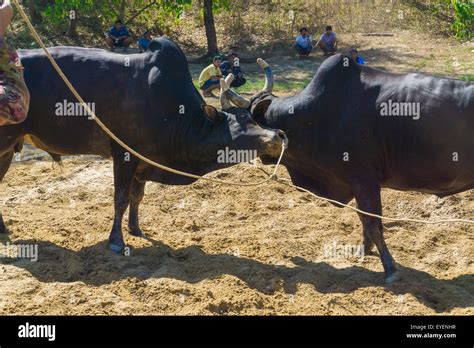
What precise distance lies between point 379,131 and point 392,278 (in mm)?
1426

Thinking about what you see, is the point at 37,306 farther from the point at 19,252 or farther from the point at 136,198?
the point at 136,198

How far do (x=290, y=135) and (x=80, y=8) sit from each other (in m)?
12.8

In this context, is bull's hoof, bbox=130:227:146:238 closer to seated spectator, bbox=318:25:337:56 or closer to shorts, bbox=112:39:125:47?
shorts, bbox=112:39:125:47

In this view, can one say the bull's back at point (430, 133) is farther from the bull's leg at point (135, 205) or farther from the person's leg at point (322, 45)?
the person's leg at point (322, 45)

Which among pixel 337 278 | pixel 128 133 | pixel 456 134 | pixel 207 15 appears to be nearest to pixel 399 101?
pixel 456 134

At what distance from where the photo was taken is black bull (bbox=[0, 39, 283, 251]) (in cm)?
808

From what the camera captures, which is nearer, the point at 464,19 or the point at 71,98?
the point at 71,98

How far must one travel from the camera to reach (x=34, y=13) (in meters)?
20.6

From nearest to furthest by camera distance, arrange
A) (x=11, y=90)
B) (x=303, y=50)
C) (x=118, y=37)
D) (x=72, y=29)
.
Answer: (x=11, y=90) < (x=118, y=37) < (x=303, y=50) < (x=72, y=29)

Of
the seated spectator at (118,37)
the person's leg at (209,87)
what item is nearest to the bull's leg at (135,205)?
the person's leg at (209,87)

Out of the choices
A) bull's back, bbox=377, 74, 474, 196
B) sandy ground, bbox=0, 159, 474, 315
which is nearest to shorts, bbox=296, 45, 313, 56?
sandy ground, bbox=0, 159, 474, 315

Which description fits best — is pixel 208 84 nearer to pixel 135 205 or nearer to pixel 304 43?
pixel 304 43

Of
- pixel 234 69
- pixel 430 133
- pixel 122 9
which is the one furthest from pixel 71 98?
pixel 122 9

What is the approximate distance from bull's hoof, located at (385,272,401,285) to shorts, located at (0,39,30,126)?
147 inches
